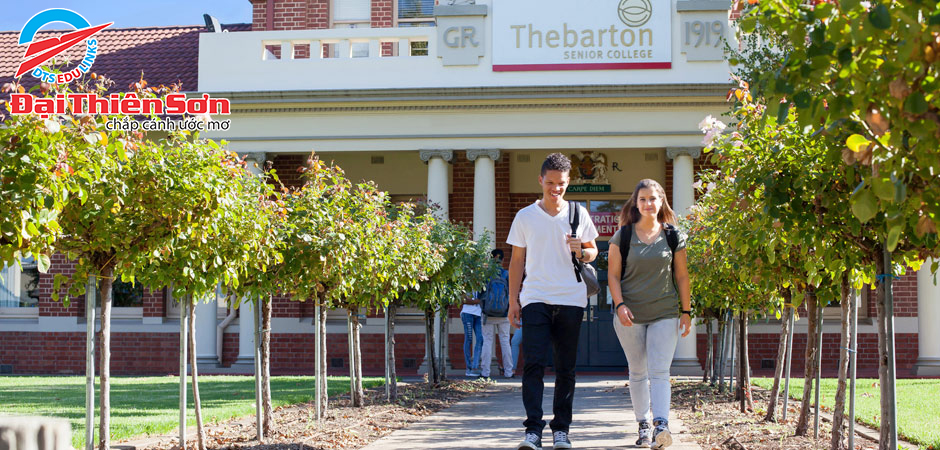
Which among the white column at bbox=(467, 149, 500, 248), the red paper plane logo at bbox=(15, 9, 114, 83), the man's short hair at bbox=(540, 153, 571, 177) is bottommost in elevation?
the man's short hair at bbox=(540, 153, 571, 177)

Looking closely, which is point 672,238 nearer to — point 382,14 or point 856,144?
point 856,144

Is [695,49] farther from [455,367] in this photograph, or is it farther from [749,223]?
[749,223]

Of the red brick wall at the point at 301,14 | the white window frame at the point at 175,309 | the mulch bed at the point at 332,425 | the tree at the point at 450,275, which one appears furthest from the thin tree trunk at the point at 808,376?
the red brick wall at the point at 301,14

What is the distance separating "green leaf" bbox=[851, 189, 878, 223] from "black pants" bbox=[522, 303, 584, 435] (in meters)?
4.00

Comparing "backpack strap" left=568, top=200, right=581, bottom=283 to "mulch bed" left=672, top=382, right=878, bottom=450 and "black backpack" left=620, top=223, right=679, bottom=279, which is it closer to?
"black backpack" left=620, top=223, right=679, bottom=279

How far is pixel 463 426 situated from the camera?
9578 mm

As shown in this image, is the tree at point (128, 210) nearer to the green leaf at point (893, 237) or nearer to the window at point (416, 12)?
the green leaf at point (893, 237)

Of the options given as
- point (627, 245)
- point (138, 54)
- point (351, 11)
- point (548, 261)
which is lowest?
point (548, 261)

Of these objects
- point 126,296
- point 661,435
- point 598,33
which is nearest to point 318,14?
point 598,33

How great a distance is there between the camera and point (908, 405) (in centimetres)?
1199

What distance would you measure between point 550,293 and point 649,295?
716mm

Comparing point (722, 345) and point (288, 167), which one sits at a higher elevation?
point (288, 167)

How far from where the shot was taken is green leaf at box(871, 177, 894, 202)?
8.91 feet

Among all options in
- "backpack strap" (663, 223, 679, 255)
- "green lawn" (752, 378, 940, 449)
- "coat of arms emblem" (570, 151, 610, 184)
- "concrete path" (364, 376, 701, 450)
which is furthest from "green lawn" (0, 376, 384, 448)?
"coat of arms emblem" (570, 151, 610, 184)
